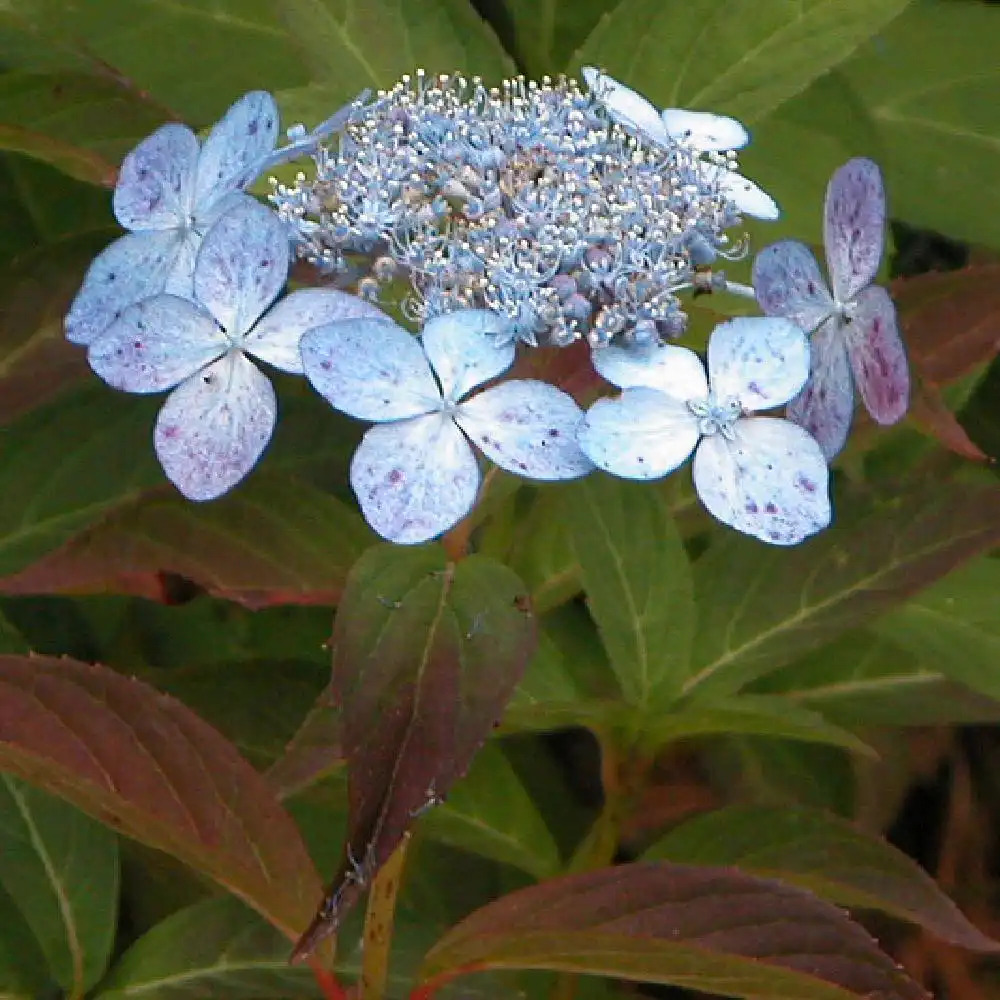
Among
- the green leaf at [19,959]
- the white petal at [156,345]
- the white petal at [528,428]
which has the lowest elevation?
the green leaf at [19,959]

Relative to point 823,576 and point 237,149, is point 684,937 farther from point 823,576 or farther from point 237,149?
point 237,149

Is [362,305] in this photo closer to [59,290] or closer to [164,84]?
[59,290]

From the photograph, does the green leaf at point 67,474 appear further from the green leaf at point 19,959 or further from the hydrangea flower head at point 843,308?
the hydrangea flower head at point 843,308

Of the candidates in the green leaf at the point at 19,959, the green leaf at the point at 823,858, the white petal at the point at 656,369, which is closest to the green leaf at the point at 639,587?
the green leaf at the point at 823,858

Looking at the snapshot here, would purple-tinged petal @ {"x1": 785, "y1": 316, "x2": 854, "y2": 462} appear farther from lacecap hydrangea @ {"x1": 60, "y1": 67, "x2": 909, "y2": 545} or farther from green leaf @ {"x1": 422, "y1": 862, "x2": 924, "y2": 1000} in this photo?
green leaf @ {"x1": 422, "y1": 862, "x2": 924, "y2": 1000}

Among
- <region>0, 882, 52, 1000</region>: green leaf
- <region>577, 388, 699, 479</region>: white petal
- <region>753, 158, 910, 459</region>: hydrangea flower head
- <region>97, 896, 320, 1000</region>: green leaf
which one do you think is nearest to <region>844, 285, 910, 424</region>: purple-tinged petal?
<region>753, 158, 910, 459</region>: hydrangea flower head

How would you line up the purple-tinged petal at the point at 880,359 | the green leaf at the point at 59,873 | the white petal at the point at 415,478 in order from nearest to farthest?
1. the white petal at the point at 415,478
2. the purple-tinged petal at the point at 880,359
3. the green leaf at the point at 59,873

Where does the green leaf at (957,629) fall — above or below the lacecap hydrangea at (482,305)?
below

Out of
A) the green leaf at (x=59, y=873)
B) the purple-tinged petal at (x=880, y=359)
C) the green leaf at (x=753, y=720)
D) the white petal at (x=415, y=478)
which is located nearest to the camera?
the white petal at (x=415, y=478)
